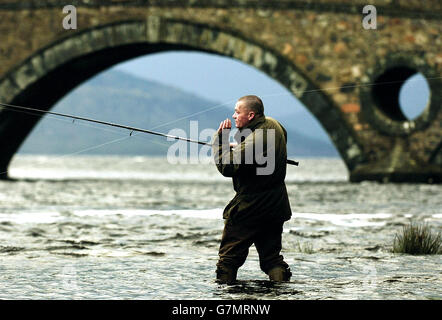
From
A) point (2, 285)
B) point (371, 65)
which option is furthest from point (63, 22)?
point (2, 285)

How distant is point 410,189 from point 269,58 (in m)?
5.00

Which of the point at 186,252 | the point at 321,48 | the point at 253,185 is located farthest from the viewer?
the point at 321,48

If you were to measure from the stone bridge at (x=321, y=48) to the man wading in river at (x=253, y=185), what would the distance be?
1370 cm

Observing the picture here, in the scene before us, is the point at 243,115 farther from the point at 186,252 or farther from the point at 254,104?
the point at 186,252

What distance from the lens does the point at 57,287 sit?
5773 mm

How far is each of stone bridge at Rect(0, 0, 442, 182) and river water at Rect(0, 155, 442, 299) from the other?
502cm

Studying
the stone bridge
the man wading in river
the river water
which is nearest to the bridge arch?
the stone bridge

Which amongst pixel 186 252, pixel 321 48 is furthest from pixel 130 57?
pixel 186 252

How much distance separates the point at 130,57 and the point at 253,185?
19.2 meters

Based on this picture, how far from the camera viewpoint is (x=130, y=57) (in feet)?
80.7

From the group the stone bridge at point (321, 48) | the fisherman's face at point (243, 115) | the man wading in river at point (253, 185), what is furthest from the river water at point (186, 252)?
the stone bridge at point (321, 48)

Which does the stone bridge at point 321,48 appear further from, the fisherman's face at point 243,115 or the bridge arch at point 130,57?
the fisherman's face at point 243,115
